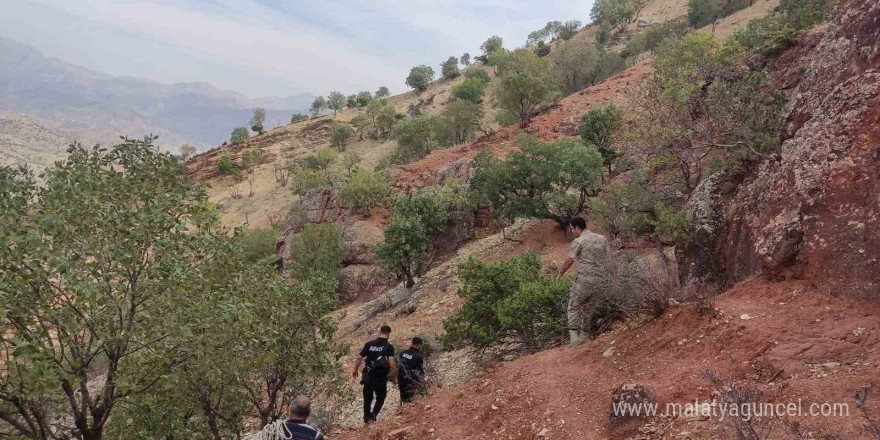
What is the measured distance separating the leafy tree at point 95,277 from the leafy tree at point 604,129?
20.0 m

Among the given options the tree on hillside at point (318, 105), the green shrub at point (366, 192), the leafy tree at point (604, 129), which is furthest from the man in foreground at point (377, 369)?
the tree on hillside at point (318, 105)

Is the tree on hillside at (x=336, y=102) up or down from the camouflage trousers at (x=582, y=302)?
up

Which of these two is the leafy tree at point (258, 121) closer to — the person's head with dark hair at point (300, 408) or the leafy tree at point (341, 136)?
the leafy tree at point (341, 136)

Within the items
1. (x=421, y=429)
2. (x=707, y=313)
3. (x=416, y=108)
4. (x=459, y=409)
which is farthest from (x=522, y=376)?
(x=416, y=108)

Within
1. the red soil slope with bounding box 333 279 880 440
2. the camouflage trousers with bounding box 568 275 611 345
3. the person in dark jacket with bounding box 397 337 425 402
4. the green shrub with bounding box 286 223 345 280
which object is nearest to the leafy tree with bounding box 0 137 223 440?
the red soil slope with bounding box 333 279 880 440

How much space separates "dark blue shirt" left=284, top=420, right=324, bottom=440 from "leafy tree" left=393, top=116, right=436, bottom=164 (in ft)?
129

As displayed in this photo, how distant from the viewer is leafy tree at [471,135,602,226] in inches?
737

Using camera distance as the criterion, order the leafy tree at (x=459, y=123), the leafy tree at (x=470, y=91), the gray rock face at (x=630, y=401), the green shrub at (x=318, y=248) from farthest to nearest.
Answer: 1. the leafy tree at (x=470, y=91)
2. the leafy tree at (x=459, y=123)
3. the green shrub at (x=318, y=248)
4. the gray rock face at (x=630, y=401)

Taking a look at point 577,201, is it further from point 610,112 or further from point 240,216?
point 240,216

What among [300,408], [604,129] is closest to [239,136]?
[604,129]

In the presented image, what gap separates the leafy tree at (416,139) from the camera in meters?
44.2

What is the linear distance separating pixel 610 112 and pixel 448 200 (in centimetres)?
869

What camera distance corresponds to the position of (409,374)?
27.8 ft

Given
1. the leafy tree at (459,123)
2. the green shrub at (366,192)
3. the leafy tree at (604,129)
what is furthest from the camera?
the leafy tree at (459,123)
